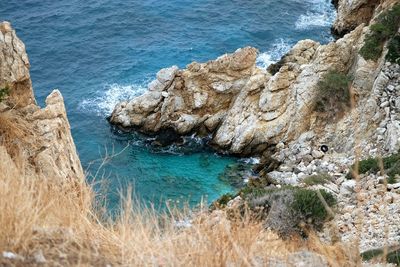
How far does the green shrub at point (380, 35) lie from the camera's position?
29797 millimetres

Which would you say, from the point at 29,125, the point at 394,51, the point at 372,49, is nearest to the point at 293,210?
the point at 29,125

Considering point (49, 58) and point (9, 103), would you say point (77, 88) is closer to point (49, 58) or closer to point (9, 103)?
point (49, 58)

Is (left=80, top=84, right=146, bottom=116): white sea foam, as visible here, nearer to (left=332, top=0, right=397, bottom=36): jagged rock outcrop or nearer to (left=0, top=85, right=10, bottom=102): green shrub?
(left=332, top=0, right=397, bottom=36): jagged rock outcrop

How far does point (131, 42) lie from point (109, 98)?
8471 mm

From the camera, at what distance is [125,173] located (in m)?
34.0

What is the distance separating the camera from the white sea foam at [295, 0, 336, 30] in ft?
163

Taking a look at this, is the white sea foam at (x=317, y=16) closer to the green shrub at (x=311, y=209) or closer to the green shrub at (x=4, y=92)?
the green shrub at (x=311, y=209)

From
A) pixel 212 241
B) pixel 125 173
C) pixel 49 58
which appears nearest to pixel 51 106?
pixel 125 173

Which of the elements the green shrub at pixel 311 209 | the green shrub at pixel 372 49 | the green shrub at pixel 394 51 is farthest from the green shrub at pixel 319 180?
the green shrub at pixel 372 49

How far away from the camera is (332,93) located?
31516 mm

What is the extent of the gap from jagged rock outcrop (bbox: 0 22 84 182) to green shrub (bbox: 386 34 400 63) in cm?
1577

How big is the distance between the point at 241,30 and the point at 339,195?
103 ft

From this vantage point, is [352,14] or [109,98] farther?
[352,14]

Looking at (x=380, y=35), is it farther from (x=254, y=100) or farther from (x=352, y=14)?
(x=352, y=14)
